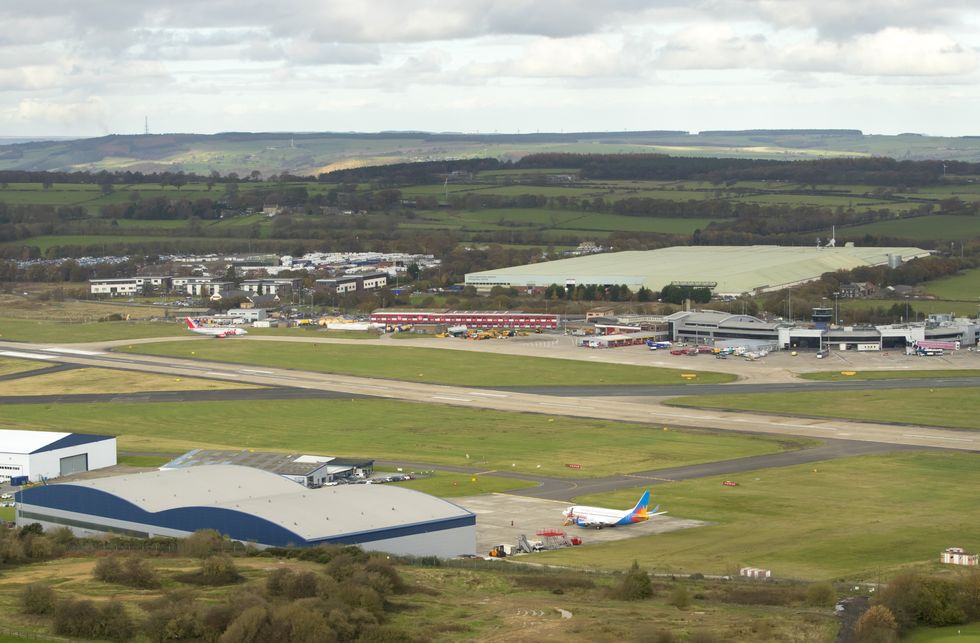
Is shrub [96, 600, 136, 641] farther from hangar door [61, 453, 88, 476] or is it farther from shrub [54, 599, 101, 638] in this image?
hangar door [61, 453, 88, 476]

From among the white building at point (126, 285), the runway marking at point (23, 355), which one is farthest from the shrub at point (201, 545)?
the white building at point (126, 285)

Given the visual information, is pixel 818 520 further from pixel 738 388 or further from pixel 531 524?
pixel 738 388

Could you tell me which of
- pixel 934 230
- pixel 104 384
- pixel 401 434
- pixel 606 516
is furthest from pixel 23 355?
pixel 934 230

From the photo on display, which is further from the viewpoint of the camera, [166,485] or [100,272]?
[100,272]

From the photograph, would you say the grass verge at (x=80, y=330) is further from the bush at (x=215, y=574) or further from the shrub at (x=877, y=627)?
the shrub at (x=877, y=627)

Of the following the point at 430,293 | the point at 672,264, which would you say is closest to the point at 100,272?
the point at 430,293

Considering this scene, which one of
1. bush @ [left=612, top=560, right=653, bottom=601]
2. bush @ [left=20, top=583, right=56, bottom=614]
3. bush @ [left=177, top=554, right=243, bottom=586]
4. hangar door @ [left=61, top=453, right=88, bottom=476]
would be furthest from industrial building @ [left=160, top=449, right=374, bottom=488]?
bush @ [left=20, top=583, right=56, bottom=614]

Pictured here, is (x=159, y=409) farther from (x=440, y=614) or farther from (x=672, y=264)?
(x=672, y=264)
